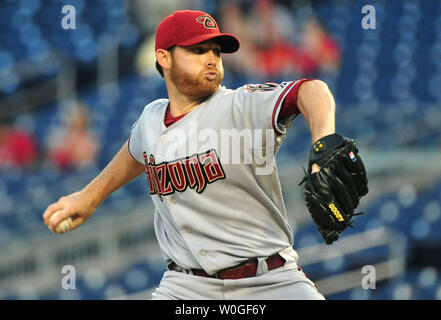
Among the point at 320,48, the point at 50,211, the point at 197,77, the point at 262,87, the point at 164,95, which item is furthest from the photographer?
the point at 320,48

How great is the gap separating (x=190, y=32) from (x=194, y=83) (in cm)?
17

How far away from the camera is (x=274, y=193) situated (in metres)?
2.44

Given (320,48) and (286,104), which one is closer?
(286,104)

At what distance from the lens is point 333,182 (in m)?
1.99

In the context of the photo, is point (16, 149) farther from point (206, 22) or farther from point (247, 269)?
point (247, 269)

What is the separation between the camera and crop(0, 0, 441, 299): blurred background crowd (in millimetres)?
5879

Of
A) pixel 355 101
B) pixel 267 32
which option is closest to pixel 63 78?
pixel 267 32

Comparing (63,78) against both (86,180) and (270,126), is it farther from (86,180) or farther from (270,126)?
(270,126)

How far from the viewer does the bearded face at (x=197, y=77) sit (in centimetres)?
248

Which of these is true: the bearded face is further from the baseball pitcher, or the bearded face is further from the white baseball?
the white baseball

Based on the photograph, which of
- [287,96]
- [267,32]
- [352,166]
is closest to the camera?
[352,166]

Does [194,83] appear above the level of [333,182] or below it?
above

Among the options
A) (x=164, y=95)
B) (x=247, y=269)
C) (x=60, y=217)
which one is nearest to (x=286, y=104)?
(x=247, y=269)
